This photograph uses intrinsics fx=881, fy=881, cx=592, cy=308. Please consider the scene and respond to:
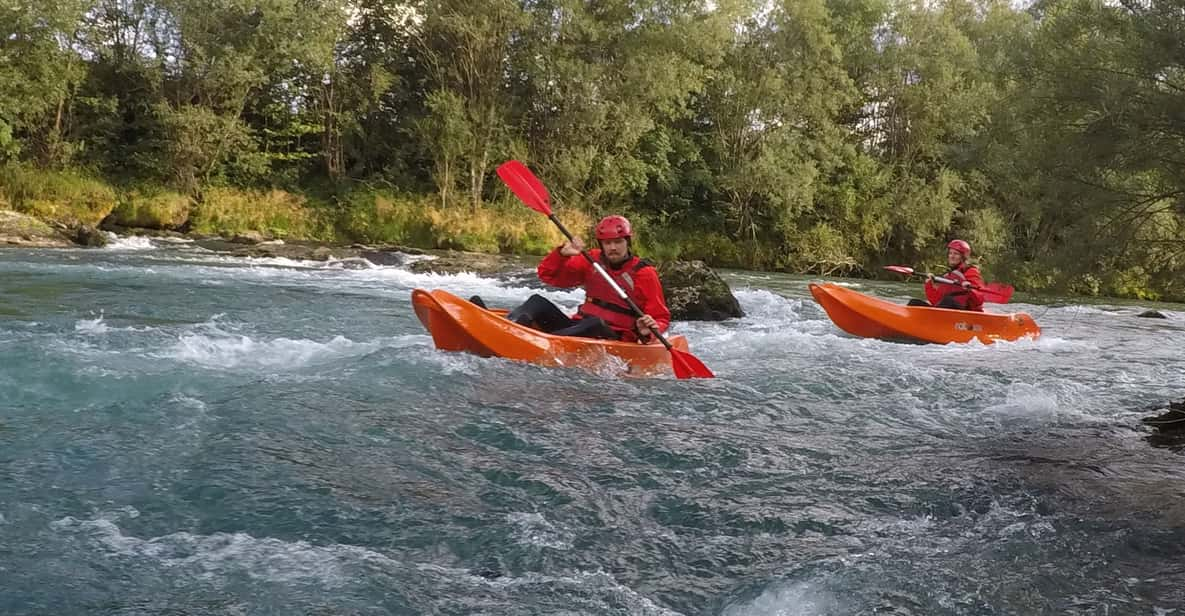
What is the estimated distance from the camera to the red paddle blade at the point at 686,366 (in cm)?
548

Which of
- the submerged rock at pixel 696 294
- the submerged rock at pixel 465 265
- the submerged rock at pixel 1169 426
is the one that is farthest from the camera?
the submerged rock at pixel 465 265

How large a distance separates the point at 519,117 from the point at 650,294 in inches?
601

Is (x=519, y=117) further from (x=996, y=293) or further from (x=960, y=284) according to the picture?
(x=996, y=293)

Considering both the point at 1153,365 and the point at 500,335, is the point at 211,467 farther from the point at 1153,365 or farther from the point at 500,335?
the point at 1153,365

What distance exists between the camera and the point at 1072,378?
6.43 meters

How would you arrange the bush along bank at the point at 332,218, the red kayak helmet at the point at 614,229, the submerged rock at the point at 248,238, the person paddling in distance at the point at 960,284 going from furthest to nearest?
the bush along bank at the point at 332,218
the submerged rock at the point at 248,238
the person paddling in distance at the point at 960,284
the red kayak helmet at the point at 614,229

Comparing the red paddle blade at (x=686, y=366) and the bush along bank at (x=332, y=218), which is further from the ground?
the bush along bank at (x=332, y=218)

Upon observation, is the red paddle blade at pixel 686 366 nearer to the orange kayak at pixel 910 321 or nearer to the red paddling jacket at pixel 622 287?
the red paddling jacket at pixel 622 287

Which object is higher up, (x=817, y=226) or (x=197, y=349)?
(x=817, y=226)

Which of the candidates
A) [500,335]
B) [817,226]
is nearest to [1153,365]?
[500,335]

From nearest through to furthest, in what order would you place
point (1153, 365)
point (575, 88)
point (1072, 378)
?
1. point (1072, 378)
2. point (1153, 365)
3. point (575, 88)

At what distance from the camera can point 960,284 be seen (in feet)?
28.6

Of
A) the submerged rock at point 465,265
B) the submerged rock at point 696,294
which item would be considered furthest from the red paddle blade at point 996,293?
the submerged rock at point 465,265

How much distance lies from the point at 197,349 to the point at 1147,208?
556cm
